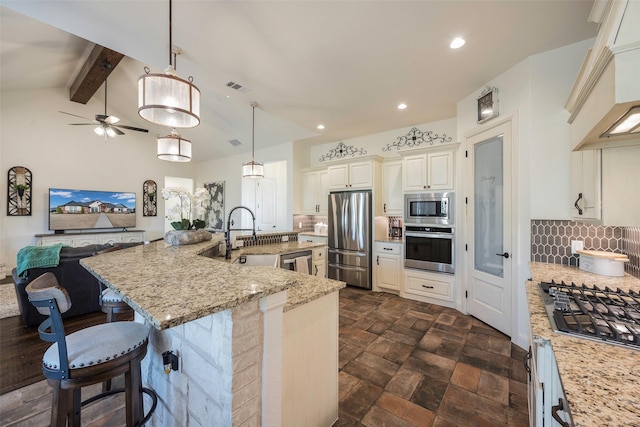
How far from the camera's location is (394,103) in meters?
3.55

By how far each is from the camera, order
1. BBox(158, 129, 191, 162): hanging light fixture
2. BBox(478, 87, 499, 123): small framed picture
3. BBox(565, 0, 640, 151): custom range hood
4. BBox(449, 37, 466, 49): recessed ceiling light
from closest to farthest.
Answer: BBox(565, 0, 640, 151): custom range hood, BBox(449, 37, 466, 49): recessed ceiling light, BBox(478, 87, 499, 123): small framed picture, BBox(158, 129, 191, 162): hanging light fixture

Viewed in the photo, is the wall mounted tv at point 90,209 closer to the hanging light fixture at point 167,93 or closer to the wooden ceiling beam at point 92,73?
the wooden ceiling beam at point 92,73

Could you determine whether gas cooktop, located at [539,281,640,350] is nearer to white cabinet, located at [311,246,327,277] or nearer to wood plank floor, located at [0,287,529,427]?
wood plank floor, located at [0,287,529,427]

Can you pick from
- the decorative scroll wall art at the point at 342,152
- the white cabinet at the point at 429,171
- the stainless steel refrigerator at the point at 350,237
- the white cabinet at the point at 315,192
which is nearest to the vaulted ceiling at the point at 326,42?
the white cabinet at the point at 429,171

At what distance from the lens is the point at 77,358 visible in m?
1.09

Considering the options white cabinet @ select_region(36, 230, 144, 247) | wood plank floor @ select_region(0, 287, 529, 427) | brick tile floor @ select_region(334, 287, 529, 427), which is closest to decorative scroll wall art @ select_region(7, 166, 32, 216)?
white cabinet @ select_region(36, 230, 144, 247)

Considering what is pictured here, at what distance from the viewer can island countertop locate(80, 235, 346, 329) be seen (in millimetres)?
755

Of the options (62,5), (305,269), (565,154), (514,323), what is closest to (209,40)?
(62,5)

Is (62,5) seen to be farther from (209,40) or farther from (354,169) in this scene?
(354,169)

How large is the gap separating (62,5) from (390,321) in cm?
444

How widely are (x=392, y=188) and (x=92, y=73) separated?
6.19m

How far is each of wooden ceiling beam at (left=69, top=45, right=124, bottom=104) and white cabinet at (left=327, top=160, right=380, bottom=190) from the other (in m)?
4.29

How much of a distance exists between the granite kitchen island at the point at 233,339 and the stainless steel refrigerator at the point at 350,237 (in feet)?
9.49

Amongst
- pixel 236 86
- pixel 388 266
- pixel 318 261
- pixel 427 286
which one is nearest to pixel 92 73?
pixel 236 86
